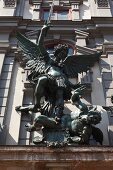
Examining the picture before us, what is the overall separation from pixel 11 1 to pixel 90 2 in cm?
389

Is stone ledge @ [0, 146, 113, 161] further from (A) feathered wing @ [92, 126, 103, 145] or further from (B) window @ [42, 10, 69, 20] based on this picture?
(B) window @ [42, 10, 69, 20]

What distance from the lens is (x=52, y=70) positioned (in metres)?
11.7

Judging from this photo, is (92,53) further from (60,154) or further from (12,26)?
(60,154)

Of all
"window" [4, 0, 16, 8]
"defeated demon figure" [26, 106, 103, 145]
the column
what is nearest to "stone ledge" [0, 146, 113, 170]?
"defeated demon figure" [26, 106, 103, 145]

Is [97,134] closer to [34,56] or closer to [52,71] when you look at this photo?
[52,71]

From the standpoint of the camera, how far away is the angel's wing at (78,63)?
12.7 metres

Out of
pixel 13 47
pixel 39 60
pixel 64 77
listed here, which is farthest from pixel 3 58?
pixel 64 77

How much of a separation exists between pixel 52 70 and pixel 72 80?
1869 millimetres

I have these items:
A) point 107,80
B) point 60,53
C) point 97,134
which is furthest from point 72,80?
point 97,134

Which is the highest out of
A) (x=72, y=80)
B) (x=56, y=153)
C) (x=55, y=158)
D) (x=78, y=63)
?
(x=78, y=63)

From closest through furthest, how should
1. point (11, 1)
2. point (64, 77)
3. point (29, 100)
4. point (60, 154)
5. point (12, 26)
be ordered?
point (60, 154)
point (64, 77)
point (29, 100)
point (12, 26)
point (11, 1)

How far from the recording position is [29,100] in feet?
40.5

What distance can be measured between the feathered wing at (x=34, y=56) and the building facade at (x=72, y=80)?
0.76m

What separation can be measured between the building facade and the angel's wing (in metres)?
0.48
